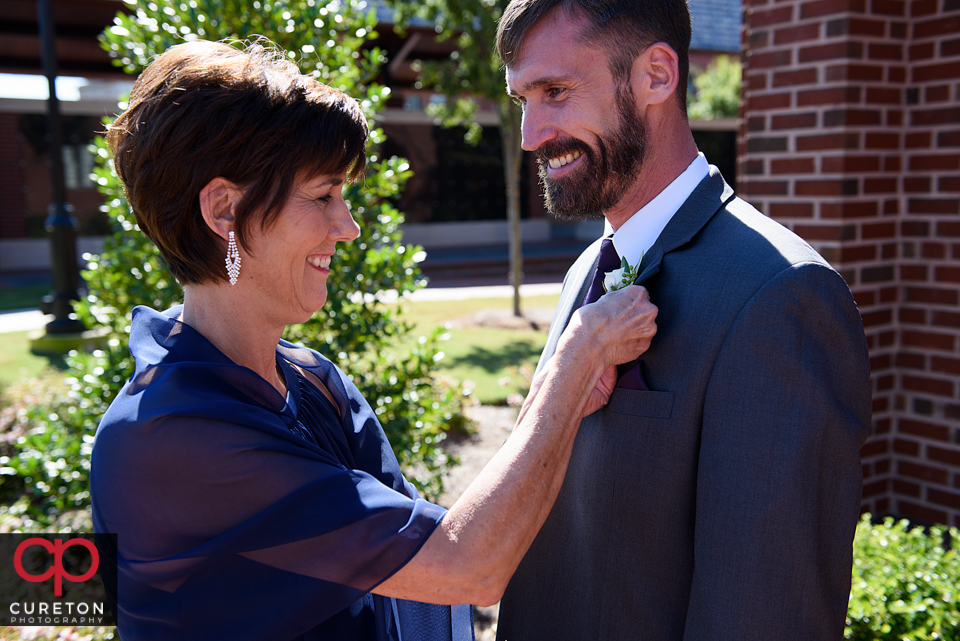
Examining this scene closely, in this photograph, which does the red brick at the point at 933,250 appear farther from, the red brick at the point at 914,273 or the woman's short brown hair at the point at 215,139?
the woman's short brown hair at the point at 215,139

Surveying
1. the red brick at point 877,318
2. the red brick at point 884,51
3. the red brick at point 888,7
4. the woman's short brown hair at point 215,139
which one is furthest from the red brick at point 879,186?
the woman's short brown hair at point 215,139

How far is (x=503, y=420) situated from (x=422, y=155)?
758 inches

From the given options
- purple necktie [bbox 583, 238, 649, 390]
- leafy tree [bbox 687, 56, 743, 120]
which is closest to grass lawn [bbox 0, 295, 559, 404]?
purple necktie [bbox 583, 238, 649, 390]

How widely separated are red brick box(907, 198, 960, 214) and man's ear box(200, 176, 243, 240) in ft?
11.6

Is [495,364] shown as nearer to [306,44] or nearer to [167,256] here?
[306,44]

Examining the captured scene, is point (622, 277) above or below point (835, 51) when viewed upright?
below

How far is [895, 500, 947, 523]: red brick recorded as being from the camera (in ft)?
12.9

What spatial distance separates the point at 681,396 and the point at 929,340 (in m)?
2.94

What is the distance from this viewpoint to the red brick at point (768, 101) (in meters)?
3.81

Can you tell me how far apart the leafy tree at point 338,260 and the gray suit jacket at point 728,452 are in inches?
98.7

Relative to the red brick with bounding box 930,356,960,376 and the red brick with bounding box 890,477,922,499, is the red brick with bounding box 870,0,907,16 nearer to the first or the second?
the red brick with bounding box 930,356,960,376

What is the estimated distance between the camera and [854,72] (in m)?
3.60

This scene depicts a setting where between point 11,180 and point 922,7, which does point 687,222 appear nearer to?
point 922,7

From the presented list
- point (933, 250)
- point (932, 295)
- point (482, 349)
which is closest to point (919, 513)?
point (932, 295)
